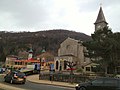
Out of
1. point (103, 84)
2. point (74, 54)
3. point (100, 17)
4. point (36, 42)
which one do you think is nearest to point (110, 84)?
point (103, 84)

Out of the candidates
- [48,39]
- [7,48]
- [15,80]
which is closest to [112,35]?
[15,80]

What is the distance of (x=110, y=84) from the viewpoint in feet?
63.8

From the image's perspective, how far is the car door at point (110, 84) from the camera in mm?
19211

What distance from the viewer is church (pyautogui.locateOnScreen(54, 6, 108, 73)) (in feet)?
236

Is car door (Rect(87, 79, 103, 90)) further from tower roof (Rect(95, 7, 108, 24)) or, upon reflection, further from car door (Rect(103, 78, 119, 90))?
tower roof (Rect(95, 7, 108, 24))

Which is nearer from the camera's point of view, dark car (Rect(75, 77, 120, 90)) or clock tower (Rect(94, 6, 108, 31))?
dark car (Rect(75, 77, 120, 90))

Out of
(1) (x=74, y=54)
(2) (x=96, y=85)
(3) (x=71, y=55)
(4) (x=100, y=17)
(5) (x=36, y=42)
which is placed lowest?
(2) (x=96, y=85)

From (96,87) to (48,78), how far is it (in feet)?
82.6

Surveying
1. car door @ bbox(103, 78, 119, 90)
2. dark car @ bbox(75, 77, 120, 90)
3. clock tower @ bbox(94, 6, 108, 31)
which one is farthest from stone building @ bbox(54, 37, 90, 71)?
car door @ bbox(103, 78, 119, 90)

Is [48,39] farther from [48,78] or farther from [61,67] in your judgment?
[48,78]

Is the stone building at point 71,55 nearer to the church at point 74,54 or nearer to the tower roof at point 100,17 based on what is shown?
the church at point 74,54

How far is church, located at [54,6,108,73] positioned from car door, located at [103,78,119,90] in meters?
47.3

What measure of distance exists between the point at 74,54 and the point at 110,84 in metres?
57.2

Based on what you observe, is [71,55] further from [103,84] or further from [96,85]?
[103,84]
